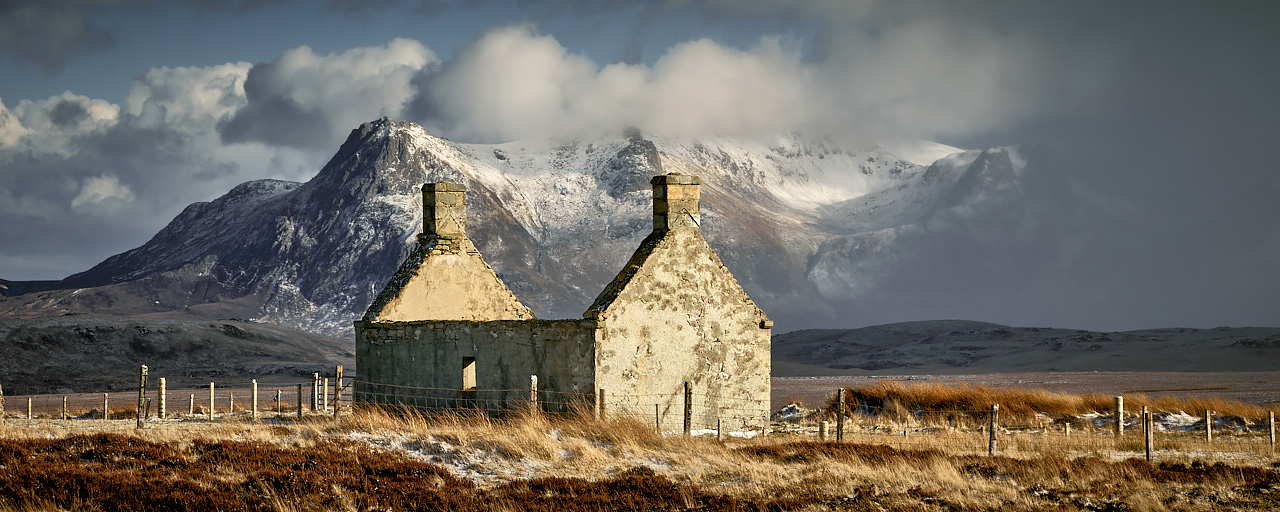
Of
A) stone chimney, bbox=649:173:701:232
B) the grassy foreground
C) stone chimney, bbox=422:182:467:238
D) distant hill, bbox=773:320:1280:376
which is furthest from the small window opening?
distant hill, bbox=773:320:1280:376

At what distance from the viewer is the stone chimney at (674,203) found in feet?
75.4

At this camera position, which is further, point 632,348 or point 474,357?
point 474,357

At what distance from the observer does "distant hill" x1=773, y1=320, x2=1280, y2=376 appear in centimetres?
8556

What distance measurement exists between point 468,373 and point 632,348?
3454 millimetres

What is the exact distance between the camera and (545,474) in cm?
1705

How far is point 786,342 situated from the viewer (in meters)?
123

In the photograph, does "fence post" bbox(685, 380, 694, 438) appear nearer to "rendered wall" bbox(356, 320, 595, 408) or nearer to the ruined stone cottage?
the ruined stone cottage

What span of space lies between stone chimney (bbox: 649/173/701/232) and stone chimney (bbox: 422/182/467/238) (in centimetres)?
529

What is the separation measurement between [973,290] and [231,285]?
12094 centimetres

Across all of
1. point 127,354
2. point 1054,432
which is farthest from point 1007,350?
point 1054,432

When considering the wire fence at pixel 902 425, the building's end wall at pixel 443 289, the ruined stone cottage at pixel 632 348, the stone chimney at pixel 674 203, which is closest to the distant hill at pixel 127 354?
the building's end wall at pixel 443 289

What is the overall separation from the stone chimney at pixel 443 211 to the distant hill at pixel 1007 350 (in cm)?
6554

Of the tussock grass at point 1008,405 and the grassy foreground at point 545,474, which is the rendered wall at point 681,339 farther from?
the tussock grass at point 1008,405

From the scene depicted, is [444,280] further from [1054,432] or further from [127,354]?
[127,354]
